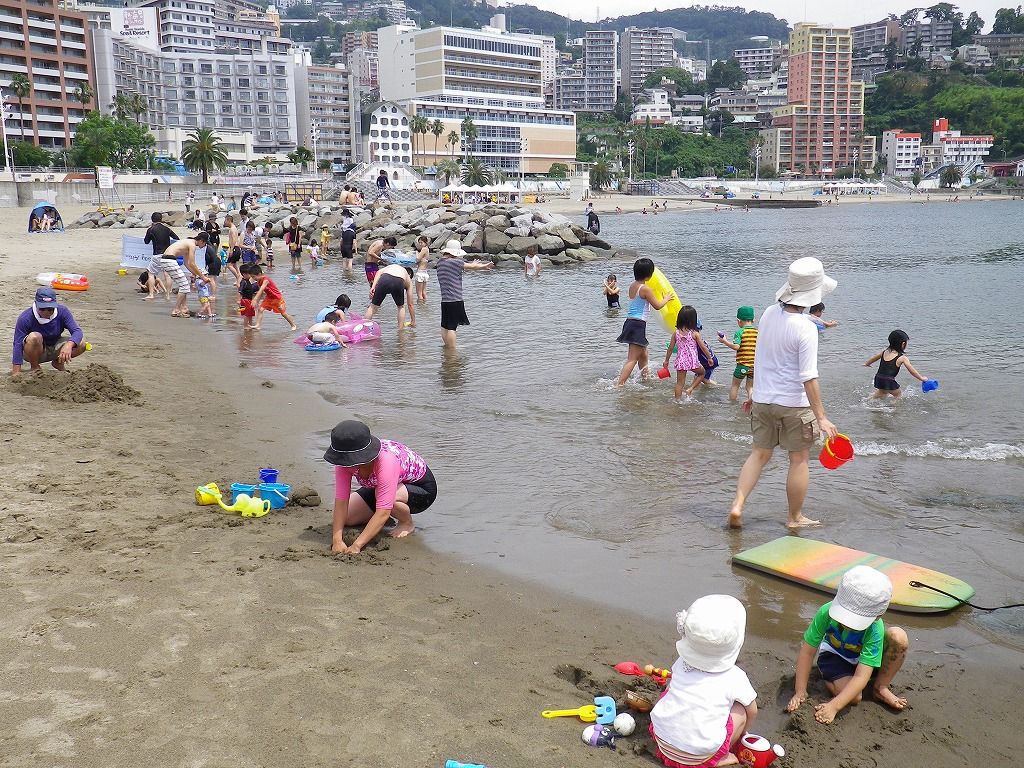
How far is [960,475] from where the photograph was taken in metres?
7.55

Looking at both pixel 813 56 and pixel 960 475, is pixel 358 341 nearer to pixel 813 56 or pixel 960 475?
pixel 960 475

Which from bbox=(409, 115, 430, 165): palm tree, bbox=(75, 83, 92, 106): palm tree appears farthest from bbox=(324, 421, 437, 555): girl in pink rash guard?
bbox=(409, 115, 430, 165): palm tree

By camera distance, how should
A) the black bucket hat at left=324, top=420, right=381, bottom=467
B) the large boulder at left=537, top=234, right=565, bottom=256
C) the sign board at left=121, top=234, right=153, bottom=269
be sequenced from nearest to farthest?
the black bucket hat at left=324, top=420, right=381, bottom=467
the sign board at left=121, top=234, right=153, bottom=269
the large boulder at left=537, top=234, right=565, bottom=256

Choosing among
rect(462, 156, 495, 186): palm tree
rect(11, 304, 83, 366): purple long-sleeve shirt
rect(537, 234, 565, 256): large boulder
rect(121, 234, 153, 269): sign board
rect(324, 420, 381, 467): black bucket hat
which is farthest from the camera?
rect(462, 156, 495, 186): palm tree

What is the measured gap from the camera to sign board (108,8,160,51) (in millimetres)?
121438

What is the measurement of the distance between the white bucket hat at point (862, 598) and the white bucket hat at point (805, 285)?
7.56ft

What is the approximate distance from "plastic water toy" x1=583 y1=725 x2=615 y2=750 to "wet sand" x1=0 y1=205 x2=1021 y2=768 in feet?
0.14

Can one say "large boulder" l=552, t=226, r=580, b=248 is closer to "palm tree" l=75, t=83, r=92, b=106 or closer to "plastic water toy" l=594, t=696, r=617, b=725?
"plastic water toy" l=594, t=696, r=617, b=725

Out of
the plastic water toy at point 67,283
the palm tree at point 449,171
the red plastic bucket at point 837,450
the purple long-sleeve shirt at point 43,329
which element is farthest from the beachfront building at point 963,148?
the purple long-sleeve shirt at point 43,329

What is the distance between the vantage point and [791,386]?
5.83m

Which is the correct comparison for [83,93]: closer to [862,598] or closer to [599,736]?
[599,736]

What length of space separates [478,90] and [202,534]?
134 metres

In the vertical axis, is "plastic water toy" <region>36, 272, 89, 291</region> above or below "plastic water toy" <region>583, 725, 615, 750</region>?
above

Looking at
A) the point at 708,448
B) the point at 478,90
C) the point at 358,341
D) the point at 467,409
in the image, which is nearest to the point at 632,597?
the point at 708,448
